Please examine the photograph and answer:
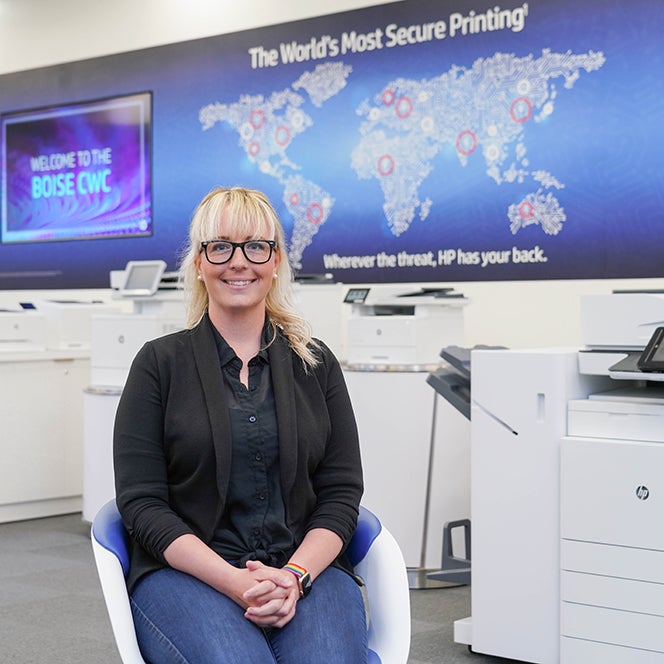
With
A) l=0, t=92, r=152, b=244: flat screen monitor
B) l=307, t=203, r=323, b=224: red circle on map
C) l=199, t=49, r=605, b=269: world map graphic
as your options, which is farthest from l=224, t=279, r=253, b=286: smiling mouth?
l=0, t=92, r=152, b=244: flat screen monitor

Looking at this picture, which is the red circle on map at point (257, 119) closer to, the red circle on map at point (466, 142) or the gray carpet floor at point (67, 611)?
the red circle on map at point (466, 142)

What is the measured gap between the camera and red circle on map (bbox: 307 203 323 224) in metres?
5.67

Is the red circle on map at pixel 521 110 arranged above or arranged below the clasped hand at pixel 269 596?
above

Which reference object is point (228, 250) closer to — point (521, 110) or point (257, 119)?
point (521, 110)

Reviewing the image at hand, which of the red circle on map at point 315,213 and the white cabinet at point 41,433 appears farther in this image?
the white cabinet at point 41,433

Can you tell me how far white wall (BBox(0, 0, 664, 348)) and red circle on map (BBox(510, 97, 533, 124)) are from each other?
2.40 ft

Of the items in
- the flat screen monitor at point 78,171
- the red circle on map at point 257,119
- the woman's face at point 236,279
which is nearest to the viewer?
the woman's face at point 236,279

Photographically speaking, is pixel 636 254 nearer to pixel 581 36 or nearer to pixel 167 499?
pixel 581 36

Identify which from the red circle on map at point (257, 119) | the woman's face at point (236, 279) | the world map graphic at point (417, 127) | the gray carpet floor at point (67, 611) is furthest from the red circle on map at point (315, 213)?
the woman's face at point (236, 279)

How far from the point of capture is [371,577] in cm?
211

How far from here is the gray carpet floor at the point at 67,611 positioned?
11.4 feet

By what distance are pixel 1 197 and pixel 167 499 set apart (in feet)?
18.8

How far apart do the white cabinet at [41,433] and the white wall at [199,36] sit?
36.3 inches

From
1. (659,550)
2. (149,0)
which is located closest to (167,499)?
(659,550)
